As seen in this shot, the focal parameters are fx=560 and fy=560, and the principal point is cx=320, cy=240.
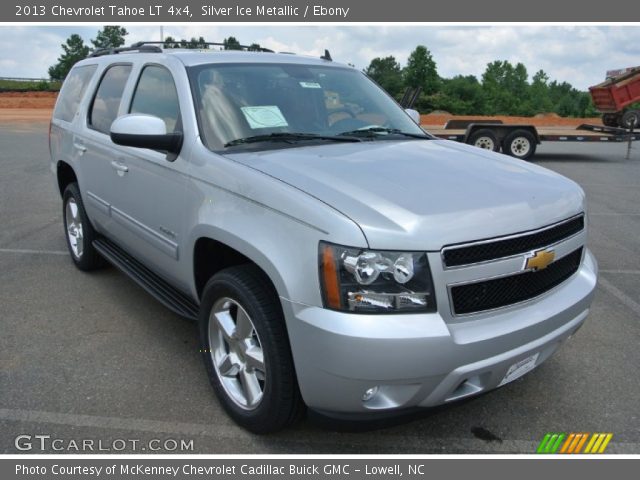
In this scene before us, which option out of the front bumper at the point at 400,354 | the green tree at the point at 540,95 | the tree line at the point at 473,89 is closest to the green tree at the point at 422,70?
the tree line at the point at 473,89

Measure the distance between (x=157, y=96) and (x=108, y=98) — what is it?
103 cm

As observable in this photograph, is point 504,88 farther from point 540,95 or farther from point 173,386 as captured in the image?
point 173,386

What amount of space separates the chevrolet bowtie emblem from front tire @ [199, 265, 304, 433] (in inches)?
44.9

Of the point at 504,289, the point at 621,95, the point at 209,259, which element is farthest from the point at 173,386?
the point at 621,95

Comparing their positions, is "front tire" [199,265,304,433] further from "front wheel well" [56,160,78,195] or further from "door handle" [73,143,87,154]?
"front wheel well" [56,160,78,195]

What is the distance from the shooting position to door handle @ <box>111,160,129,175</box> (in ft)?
13.0

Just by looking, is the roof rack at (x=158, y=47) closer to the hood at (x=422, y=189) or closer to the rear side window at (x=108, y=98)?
the rear side window at (x=108, y=98)

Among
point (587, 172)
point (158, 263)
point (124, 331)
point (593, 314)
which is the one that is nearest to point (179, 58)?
point (158, 263)

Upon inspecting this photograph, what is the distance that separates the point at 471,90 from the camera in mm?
47406

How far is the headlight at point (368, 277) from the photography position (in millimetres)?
2283

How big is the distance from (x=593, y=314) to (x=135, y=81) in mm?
3940

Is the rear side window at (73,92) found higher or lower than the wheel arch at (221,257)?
higher

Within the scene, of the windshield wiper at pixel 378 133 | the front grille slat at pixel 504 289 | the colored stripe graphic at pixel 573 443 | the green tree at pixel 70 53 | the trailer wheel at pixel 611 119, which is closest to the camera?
the front grille slat at pixel 504 289

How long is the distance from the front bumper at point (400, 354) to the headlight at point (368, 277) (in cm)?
5
